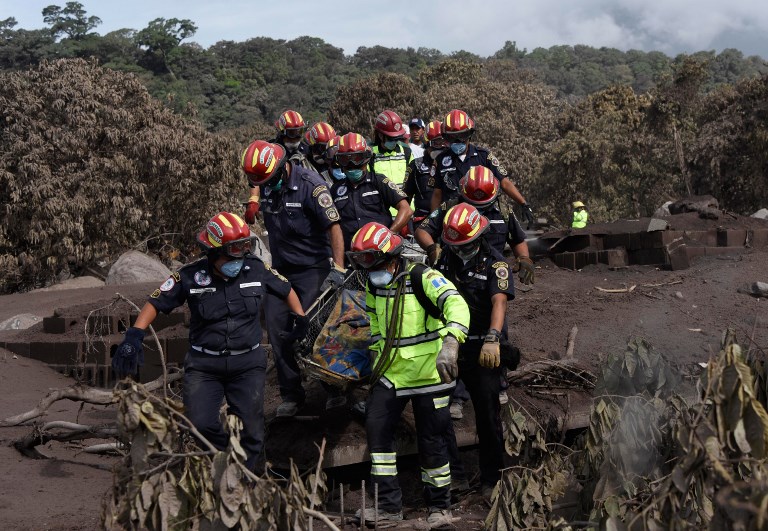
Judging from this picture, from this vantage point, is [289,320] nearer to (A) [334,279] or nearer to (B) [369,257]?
(A) [334,279]

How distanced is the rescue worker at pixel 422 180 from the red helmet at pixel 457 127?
0.97 ft

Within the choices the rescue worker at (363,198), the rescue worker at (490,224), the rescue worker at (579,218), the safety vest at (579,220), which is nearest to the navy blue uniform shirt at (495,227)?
the rescue worker at (490,224)

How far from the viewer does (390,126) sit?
1072 centimetres

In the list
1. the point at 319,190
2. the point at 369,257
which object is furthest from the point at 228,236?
the point at 319,190

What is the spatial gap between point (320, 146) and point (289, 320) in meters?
3.20

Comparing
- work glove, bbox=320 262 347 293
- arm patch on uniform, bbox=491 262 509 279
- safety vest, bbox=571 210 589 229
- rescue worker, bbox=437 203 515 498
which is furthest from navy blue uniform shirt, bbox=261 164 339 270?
safety vest, bbox=571 210 589 229

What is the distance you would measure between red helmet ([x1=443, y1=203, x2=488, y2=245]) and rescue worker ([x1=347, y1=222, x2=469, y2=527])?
61 cm

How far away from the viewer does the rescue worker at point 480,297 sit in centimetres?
742

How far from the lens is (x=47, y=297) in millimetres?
19219

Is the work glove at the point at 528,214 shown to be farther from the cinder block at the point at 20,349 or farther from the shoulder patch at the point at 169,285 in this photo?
the cinder block at the point at 20,349

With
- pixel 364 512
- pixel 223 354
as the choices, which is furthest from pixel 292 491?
pixel 223 354

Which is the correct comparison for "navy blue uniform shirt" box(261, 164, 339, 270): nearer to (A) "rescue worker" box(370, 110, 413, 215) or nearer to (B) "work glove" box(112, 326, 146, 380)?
(B) "work glove" box(112, 326, 146, 380)

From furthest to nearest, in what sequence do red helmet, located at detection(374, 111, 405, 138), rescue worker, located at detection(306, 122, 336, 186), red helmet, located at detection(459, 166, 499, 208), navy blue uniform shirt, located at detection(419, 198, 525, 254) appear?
1. rescue worker, located at detection(306, 122, 336, 186)
2. red helmet, located at detection(374, 111, 405, 138)
3. navy blue uniform shirt, located at detection(419, 198, 525, 254)
4. red helmet, located at detection(459, 166, 499, 208)

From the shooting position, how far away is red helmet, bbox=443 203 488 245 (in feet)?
24.2
